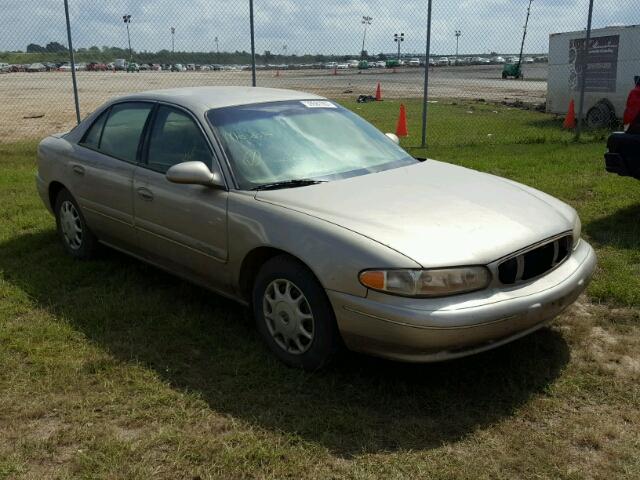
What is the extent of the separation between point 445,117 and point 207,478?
54.6 ft

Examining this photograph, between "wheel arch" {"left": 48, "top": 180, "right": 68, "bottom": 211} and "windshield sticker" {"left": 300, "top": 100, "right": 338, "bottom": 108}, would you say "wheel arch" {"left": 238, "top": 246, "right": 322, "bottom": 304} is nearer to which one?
"windshield sticker" {"left": 300, "top": 100, "right": 338, "bottom": 108}

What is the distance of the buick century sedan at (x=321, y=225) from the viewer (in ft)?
10.2

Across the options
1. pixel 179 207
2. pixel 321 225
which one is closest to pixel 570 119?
pixel 179 207

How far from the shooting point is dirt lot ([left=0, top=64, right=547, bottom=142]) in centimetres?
1430

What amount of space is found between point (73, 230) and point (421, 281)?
139 inches

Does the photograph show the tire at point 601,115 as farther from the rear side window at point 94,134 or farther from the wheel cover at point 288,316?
the wheel cover at point 288,316

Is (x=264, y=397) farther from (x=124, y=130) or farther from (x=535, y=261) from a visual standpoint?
(x=124, y=130)

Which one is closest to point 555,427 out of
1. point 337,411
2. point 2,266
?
point 337,411

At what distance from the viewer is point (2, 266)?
17.9 feet

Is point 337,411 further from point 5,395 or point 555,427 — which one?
point 5,395

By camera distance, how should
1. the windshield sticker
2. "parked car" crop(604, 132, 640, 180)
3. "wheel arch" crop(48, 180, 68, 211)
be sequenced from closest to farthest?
the windshield sticker
"wheel arch" crop(48, 180, 68, 211)
"parked car" crop(604, 132, 640, 180)

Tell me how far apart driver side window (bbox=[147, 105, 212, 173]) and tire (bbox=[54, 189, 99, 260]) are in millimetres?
1187

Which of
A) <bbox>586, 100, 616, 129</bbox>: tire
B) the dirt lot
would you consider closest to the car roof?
the dirt lot

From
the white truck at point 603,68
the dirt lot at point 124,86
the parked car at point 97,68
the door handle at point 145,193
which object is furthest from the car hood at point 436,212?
the parked car at point 97,68
